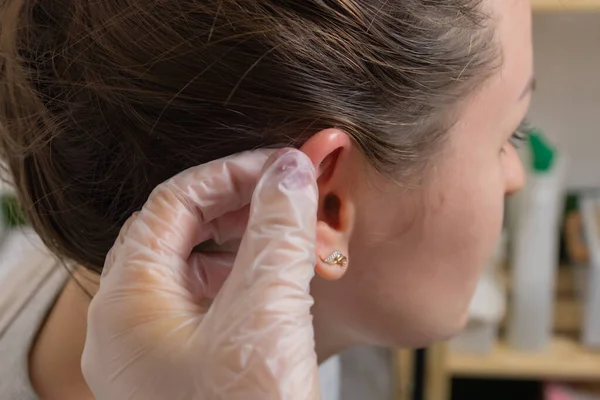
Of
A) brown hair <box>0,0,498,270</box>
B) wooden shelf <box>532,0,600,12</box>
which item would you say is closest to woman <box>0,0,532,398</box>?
brown hair <box>0,0,498,270</box>

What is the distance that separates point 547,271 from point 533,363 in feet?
0.58

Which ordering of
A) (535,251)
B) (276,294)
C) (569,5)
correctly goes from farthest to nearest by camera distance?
1. (535,251)
2. (569,5)
3. (276,294)

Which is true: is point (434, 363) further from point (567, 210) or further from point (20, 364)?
point (20, 364)

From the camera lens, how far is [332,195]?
0.58m

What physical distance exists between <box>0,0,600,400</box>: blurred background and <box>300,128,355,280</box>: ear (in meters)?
0.53

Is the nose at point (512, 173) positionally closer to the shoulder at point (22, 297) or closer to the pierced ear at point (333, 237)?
the pierced ear at point (333, 237)

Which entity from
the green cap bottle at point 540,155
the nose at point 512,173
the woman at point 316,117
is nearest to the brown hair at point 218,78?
the woman at point 316,117

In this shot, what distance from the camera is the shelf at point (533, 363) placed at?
47.6 inches

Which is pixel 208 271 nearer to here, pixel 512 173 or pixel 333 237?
pixel 333 237

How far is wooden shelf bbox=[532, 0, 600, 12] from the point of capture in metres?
0.96

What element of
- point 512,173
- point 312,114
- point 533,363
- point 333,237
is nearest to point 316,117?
point 312,114

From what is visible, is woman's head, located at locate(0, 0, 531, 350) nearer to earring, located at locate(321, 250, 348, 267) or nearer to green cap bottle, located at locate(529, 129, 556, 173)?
earring, located at locate(321, 250, 348, 267)

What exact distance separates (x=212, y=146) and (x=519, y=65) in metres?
0.27

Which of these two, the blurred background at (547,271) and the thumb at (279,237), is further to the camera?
the blurred background at (547,271)
